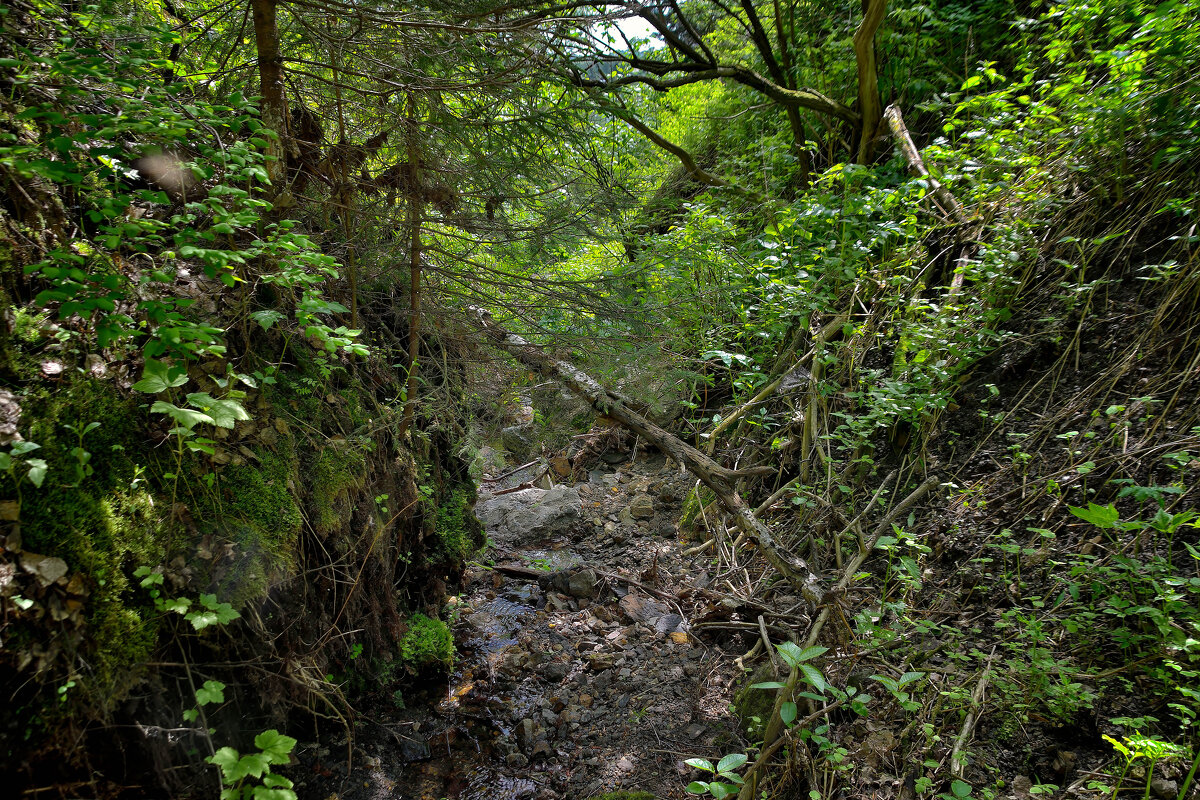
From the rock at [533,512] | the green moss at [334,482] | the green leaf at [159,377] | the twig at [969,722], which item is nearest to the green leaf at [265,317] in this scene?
the green leaf at [159,377]

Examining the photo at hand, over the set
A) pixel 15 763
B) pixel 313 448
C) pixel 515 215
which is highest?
pixel 515 215

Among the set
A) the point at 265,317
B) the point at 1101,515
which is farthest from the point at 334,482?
the point at 1101,515

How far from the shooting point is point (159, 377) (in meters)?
1.90

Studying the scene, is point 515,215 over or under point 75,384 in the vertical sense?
over

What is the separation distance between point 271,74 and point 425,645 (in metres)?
3.59

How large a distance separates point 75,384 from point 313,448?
113cm

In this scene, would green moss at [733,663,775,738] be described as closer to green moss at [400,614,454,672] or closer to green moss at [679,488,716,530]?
green moss at [679,488,716,530]

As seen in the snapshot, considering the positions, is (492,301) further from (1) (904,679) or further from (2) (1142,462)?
(2) (1142,462)

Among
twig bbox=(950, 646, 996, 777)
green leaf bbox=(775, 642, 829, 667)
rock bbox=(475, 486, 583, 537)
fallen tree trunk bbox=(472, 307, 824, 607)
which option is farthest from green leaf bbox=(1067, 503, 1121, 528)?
rock bbox=(475, 486, 583, 537)

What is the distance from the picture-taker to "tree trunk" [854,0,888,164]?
5098mm

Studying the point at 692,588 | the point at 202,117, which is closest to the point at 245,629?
the point at 202,117

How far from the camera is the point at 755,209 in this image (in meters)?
6.20

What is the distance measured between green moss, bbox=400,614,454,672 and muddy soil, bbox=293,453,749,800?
181mm

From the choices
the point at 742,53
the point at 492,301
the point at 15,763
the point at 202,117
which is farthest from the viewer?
the point at 742,53
